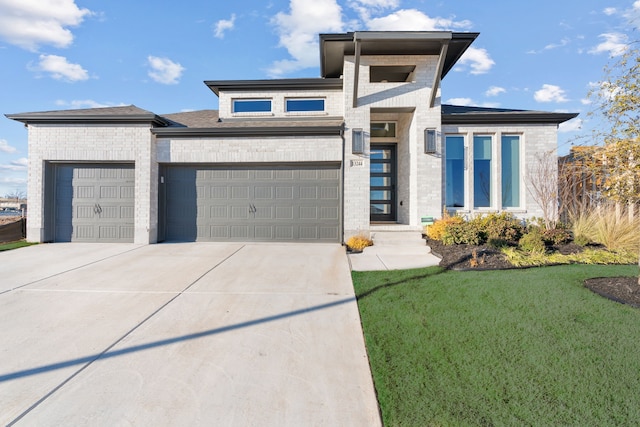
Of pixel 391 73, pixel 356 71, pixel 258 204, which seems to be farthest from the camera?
pixel 391 73

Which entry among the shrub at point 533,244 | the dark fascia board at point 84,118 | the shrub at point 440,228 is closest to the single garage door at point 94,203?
the dark fascia board at point 84,118

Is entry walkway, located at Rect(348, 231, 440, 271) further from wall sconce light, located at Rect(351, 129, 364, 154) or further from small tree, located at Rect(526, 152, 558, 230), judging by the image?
small tree, located at Rect(526, 152, 558, 230)

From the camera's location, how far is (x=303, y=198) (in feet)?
31.7

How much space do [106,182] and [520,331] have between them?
11.3 metres

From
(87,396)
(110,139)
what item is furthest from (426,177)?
(110,139)

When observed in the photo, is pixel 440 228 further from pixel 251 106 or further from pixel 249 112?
pixel 251 106

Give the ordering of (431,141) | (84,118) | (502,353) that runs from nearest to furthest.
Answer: (502,353) < (431,141) < (84,118)

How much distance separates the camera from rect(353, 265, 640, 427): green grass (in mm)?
2133

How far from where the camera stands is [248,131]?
9422 mm

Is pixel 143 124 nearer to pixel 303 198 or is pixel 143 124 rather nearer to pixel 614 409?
pixel 303 198

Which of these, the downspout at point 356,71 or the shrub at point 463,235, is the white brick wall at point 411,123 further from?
the shrub at point 463,235

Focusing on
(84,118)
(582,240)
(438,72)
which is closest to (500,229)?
(582,240)

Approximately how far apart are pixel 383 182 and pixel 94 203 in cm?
986

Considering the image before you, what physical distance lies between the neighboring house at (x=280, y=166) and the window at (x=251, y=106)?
1.97 metres
